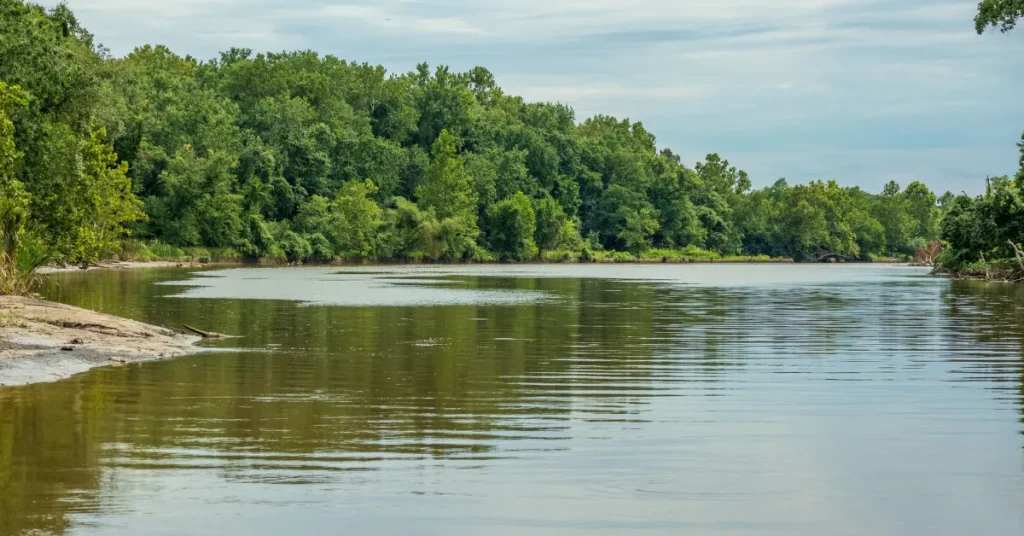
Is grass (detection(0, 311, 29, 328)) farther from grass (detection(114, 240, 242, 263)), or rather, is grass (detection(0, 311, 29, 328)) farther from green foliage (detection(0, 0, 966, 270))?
grass (detection(114, 240, 242, 263))

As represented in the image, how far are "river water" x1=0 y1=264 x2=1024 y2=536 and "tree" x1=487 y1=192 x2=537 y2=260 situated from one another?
113156 millimetres

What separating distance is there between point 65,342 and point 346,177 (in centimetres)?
11419

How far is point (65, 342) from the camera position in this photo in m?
19.6

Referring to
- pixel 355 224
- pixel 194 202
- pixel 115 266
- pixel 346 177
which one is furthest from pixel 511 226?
pixel 115 266

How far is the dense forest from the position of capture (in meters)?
40.3

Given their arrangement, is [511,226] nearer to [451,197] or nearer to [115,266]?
[451,197]

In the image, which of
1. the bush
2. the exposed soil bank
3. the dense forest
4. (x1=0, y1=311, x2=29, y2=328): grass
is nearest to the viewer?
(x1=0, y1=311, x2=29, y2=328): grass

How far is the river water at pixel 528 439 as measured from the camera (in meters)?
8.92

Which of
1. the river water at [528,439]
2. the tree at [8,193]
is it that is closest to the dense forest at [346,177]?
the tree at [8,193]

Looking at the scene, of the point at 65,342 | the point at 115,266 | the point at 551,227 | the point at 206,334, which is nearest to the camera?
the point at 65,342

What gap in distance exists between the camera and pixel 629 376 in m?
18.2

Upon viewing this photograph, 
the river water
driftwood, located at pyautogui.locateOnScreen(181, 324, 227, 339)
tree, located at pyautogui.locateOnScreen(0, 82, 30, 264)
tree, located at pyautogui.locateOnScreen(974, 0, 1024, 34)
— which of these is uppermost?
tree, located at pyautogui.locateOnScreen(974, 0, 1024, 34)

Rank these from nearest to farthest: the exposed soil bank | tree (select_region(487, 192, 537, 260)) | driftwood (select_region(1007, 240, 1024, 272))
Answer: driftwood (select_region(1007, 240, 1024, 272)), the exposed soil bank, tree (select_region(487, 192, 537, 260))

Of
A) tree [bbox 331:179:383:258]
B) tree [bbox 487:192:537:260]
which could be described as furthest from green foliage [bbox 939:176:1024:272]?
tree [bbox 487:192:537:260]
